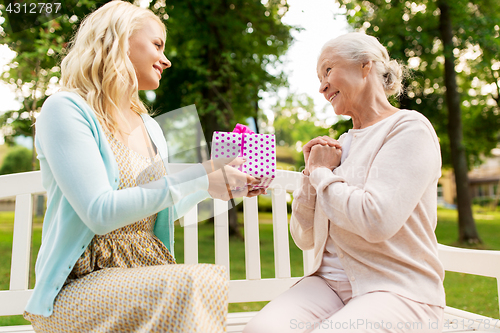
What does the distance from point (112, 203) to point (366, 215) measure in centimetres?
100

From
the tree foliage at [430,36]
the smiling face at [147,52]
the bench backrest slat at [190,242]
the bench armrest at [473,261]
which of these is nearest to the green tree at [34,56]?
the bench backrest slat at [190,242]

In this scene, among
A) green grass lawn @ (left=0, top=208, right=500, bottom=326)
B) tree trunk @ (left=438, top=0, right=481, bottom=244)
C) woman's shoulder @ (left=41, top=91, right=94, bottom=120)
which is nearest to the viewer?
woman's shoulder @ (left=41, top=91, right=94, bottom=120)

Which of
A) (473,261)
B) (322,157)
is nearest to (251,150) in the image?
(322,157)

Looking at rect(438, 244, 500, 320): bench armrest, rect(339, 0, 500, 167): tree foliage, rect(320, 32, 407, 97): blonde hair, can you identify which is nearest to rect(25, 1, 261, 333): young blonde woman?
rect(320, 32, 407, 97): blonde hair

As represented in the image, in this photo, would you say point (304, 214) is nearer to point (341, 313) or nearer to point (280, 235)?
point (341, 313)

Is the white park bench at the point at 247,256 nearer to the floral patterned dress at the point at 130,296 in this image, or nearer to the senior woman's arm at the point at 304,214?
the senior woman's arm at the point at 304,214

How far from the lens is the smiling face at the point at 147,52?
1.95 m

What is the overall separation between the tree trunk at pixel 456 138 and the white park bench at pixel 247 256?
8265 millimetres

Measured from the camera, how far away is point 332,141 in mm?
2043

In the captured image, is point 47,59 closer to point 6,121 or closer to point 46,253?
point 6,121

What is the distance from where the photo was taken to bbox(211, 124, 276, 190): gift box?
1.96m

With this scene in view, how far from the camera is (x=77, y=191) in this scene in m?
1.47

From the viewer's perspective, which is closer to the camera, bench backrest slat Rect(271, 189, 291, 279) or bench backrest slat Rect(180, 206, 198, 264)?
bench backrest slat Rect(180, 206, 198, 264)

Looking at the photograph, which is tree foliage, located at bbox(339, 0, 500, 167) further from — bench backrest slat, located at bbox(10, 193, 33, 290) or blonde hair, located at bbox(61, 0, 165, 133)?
bench backrest slat, located at bbox(10, 193, 33, 290)
